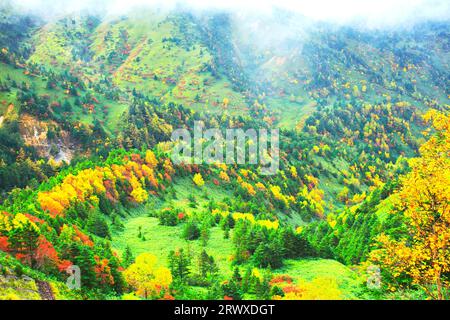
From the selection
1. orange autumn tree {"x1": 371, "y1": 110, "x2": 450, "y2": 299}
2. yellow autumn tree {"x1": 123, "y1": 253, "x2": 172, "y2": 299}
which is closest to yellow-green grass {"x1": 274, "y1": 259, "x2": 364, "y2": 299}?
orange autumn tree {"x1": 371, "y1": 110, "x2": 450, "y2": 299}

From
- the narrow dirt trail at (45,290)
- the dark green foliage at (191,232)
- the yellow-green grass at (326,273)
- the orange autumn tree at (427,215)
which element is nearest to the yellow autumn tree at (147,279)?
the narrow dirt trail at (45,290)

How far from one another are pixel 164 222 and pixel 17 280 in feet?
245

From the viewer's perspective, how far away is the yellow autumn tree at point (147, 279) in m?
60.6

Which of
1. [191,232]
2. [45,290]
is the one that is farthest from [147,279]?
[191,232]

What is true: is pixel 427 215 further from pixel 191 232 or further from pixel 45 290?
pixel 191 232

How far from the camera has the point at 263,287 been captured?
62062 millimetres

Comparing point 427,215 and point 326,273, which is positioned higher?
point 427,215

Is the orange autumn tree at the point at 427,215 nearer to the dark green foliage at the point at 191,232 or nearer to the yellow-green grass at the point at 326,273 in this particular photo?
the yellow-green grass at the point at 326,273

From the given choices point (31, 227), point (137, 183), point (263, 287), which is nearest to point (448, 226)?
point (263, 287)

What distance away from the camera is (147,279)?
6250cm
